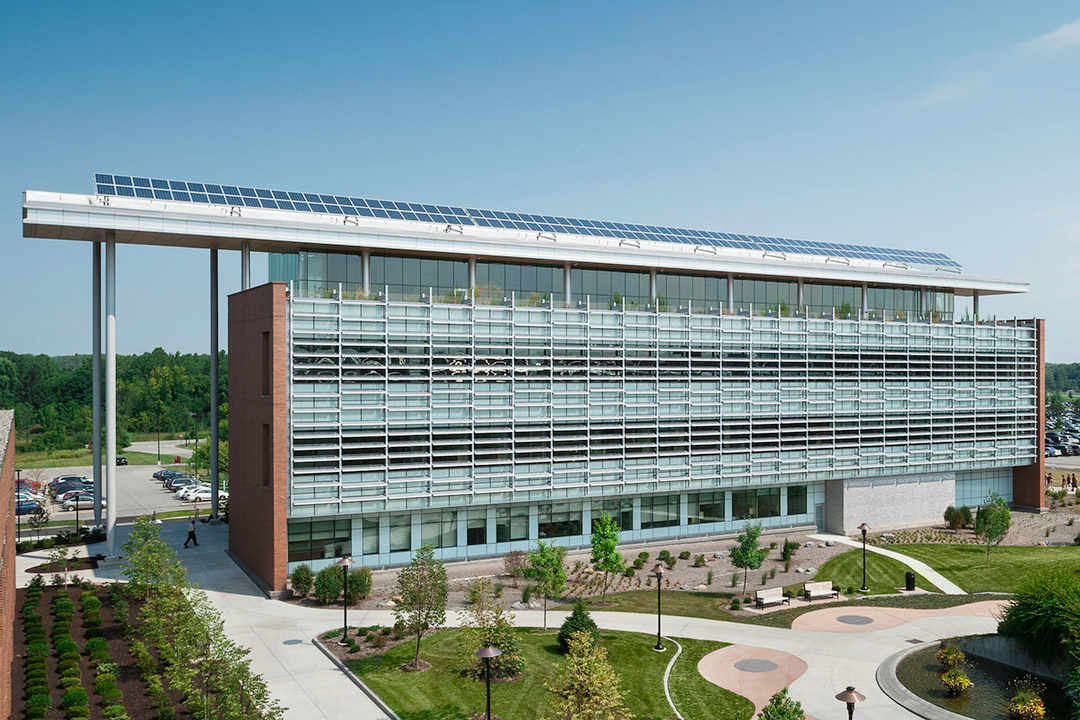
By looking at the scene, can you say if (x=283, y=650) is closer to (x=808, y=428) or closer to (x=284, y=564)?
(x=284, y=564)

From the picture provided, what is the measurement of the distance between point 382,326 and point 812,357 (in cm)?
2719

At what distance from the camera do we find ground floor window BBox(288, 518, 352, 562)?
124ft

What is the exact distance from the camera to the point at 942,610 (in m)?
35.9

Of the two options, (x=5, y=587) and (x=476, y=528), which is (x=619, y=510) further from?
(x=5, y=587)

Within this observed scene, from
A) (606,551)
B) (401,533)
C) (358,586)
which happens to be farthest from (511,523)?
(358,586)

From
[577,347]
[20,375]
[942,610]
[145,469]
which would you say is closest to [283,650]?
[577,347]

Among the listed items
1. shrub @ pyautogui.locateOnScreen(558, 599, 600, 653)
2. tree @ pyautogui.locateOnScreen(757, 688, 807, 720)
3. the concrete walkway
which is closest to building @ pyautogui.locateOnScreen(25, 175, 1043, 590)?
the concrete walkway

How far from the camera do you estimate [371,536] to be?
129ft

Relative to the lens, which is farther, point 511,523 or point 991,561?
point 991,561

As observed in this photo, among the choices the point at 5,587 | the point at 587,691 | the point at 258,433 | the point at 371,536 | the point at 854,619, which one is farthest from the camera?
the point at 371,536

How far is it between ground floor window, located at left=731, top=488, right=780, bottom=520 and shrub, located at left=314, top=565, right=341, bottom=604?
24.8 meters

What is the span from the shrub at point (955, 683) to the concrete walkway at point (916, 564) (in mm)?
14116

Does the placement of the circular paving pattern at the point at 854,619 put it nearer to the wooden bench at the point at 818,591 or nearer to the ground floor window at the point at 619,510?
the wooden bench at the point at 818,591

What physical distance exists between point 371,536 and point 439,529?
11.3ft
